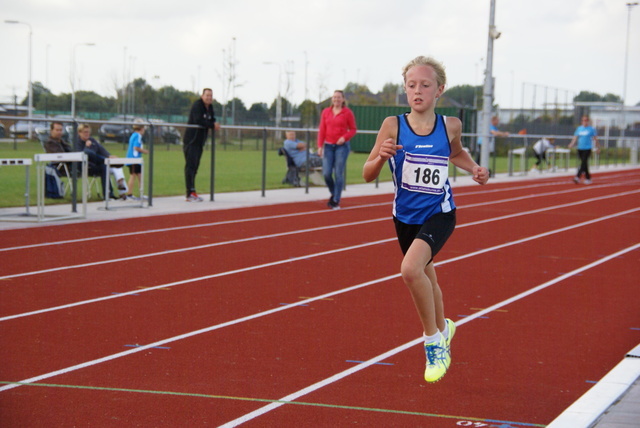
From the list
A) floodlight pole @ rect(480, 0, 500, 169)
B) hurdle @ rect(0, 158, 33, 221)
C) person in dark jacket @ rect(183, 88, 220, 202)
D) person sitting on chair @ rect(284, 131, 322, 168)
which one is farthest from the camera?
floodlight pole @ rect(480, 0, 500, 169)

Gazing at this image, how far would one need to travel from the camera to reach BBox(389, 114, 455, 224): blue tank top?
4828 mm

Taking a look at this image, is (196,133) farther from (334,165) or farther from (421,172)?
Result: (421,172)

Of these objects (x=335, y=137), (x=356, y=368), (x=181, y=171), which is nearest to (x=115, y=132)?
(x=335, y=137)

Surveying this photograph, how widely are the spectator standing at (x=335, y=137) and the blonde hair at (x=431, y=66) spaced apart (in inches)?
398

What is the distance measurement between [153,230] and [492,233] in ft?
14.7

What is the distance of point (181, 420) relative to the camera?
169 inches

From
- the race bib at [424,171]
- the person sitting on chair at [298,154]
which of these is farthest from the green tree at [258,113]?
the race bib at [424,171]

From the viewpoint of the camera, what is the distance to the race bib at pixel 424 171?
4820mm

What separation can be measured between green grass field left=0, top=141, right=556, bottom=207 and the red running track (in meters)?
1.98

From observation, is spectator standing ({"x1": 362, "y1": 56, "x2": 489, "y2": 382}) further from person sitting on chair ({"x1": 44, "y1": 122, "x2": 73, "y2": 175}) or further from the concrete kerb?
person sitting on chair ({"x1": 44, "y1": 122, "x2": 73, "y2": 175})

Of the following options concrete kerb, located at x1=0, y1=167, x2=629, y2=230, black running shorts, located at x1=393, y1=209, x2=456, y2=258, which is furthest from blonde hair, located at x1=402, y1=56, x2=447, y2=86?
concrete kerb, located at x1=0, y1=167, x2=629, y2=230

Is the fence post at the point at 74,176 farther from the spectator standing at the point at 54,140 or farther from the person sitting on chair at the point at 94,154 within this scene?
the person sitting on chair at the point at 94,154

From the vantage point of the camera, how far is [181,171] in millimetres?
22812

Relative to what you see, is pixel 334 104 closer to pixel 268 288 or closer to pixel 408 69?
pixel 268 288
